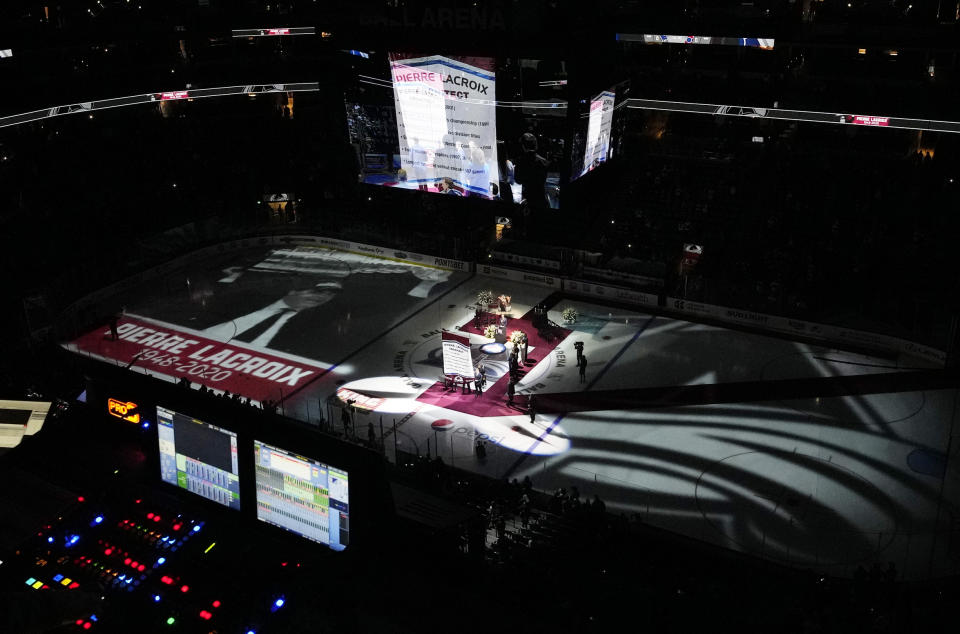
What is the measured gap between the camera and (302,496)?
338 inches

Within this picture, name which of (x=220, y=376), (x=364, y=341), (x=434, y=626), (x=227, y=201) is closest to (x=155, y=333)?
(x=220, y=376)

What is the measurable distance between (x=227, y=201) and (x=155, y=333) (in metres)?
10.7

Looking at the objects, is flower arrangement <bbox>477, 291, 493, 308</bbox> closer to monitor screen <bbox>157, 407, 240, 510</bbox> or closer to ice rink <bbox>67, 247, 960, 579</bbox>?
ice rink <bbox>67, 247, 960, 579</bbox>

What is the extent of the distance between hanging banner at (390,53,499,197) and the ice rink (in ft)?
13.4

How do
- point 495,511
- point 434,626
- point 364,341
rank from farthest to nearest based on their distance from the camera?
point 364,341
point 495,511
point 434,626

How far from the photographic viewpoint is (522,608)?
26.1 feet

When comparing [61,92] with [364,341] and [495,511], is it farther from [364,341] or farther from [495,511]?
[495,511]

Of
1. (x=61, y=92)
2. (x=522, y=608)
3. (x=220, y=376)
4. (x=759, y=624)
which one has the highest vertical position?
(x=61, y=92)

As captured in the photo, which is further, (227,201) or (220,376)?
(227,201)

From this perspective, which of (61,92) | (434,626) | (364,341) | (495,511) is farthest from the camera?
(61,92)

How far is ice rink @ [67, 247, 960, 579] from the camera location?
57.3 ft

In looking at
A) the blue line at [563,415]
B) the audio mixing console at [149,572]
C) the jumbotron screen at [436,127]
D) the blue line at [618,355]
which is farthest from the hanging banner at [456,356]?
the audio mixing console at [149,572]

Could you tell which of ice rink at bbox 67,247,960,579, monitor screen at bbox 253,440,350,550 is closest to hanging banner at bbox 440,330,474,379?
ice rink at bbox 67,247,960,579

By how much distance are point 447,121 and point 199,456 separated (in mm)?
19849
